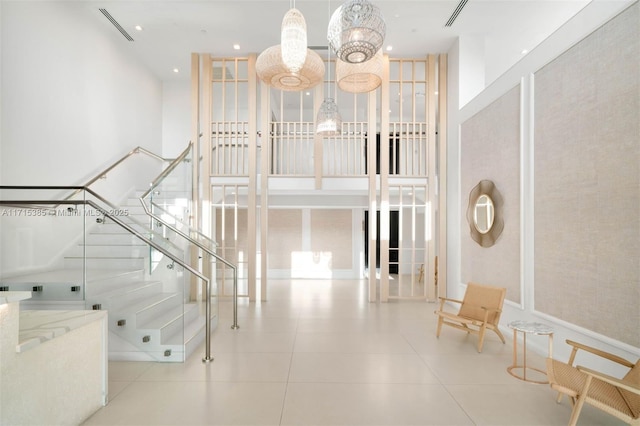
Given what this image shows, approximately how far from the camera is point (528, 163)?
4.52m

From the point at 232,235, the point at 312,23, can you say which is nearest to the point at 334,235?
the point at 232,235

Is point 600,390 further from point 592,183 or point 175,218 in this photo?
point 175,218

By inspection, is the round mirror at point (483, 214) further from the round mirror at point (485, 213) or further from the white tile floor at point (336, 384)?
the white tile floor at point (336, 384)

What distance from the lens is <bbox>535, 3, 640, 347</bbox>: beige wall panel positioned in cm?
307

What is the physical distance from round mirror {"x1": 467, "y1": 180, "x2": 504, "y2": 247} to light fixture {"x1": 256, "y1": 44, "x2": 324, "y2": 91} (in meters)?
3.36

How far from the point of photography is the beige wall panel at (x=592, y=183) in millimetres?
3072

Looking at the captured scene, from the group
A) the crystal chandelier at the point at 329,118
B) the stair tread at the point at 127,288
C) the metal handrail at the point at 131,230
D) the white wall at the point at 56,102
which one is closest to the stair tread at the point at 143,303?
the stair tread at the point at 127,288

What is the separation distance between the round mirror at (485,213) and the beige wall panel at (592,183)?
879 millimetres

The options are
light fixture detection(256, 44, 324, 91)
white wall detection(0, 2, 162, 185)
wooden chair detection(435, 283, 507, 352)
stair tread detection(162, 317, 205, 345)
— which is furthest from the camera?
white wall detection(0, 2, 162, 185)

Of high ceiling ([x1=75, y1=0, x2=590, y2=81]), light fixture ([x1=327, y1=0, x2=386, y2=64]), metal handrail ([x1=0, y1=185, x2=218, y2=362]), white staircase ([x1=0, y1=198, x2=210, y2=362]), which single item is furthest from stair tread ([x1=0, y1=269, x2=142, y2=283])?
high ceiling ([x1=75, y1=0, x2=590, y2=81])

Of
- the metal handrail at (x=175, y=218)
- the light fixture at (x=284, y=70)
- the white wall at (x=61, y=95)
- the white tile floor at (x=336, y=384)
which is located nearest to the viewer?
the white tile floor at (x=336, y=384)

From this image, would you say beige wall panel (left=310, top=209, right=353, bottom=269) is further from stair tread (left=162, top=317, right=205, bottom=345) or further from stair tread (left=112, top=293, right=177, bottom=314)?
stair tread (left=112, top=293, right=177, bottom=314)

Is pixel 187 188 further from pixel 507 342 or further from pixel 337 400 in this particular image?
pixel 507 342

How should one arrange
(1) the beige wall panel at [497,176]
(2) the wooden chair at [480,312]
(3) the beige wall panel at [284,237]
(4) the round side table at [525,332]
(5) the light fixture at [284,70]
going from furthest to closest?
(3) the beige wall panel at [284,237]
(1) the beige wall panel at [497,176]
(2) the wooden chair at [480,312]
(5) the light fixture at [284,70]
(4) the round side table at [525,332]
